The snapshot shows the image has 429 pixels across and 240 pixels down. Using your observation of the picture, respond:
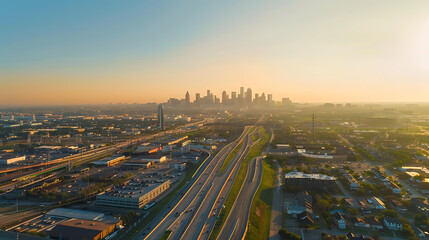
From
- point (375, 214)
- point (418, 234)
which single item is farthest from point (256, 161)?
point (418, 234)

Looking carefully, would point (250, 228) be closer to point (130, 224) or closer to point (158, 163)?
point (130, 224)

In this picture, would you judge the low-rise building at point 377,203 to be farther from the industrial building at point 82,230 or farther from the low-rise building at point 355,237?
the industrial building at point 82,230

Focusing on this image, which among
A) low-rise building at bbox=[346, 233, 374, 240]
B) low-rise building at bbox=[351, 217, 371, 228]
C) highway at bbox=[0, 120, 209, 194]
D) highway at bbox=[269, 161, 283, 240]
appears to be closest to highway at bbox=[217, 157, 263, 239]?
highway at bbox=[269, 161, 283, 240]

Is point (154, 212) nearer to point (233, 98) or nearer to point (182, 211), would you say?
point (182, 211)

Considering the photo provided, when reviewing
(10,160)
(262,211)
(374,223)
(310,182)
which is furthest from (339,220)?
(10,160)

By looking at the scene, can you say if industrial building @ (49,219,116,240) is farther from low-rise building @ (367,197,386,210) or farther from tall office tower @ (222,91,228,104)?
tall office tower @ (222,91,228,104)
